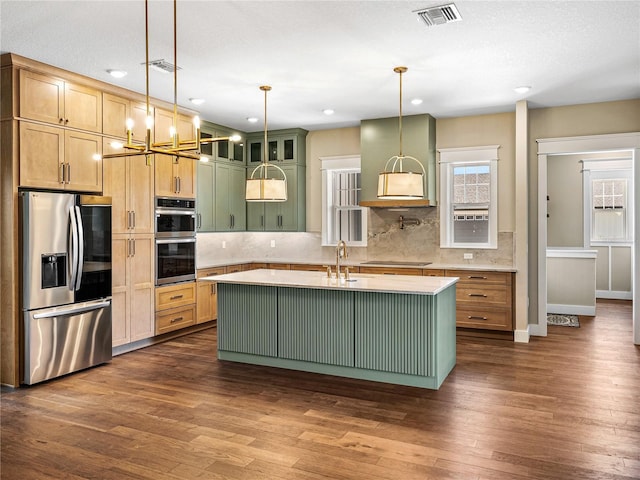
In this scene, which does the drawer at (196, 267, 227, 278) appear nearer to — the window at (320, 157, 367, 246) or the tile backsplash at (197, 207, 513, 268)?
the tile backsplash at (197, 207, 513, 268)

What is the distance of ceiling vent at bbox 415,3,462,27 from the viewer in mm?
3257

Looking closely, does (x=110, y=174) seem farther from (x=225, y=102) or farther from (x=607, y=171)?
(x=607, y=171)

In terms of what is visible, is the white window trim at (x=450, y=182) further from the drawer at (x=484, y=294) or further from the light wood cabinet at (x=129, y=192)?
the light wood cabinet at (x=129, y=192)

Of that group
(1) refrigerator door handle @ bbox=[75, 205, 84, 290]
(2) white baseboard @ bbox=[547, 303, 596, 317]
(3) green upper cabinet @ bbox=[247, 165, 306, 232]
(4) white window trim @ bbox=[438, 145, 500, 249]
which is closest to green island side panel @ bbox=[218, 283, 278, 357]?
(1) refrigerator door handle @ bbox=[75, 205, 84, 290]

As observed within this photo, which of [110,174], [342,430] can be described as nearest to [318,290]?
[342,430]

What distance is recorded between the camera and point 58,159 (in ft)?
14.6

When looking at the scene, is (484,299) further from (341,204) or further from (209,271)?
(209,271)

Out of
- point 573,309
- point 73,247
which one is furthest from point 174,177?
point 573,309

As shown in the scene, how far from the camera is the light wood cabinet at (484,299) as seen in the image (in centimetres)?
588

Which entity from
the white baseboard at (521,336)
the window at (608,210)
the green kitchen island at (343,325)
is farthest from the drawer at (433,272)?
the window at (608,210)

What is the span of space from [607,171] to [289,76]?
22.4 ft

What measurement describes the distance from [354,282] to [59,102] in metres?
3.06

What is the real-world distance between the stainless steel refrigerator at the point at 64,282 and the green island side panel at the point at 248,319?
1117mm

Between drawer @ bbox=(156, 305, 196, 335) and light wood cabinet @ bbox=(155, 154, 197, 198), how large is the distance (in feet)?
4.41
